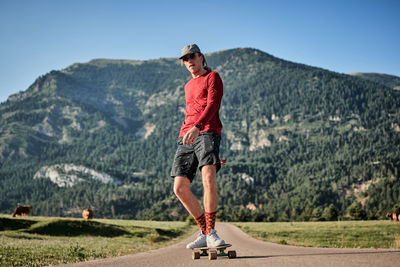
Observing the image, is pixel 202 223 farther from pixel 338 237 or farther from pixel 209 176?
pixel 338 237

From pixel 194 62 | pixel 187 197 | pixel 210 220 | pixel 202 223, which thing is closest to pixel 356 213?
pixel 202 223

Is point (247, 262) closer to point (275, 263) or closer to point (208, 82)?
point (275, 263)

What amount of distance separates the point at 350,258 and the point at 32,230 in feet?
101

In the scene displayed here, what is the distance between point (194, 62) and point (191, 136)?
1.71 metres

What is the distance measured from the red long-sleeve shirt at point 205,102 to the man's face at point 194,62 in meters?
0.18

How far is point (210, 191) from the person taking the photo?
7.07m

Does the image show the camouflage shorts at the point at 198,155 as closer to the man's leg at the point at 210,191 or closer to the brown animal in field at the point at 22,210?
the man's leg at the point at 210,191

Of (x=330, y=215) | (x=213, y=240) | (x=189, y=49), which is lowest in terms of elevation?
(x=330, y=215)

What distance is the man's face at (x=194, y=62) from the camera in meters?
7.79

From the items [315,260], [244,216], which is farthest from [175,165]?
[244,216]

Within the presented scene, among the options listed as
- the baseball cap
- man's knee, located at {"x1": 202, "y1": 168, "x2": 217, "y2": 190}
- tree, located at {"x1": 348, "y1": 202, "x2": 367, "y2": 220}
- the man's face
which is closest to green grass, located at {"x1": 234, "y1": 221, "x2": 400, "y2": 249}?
man's knee, located at {"x1": 202, "y1": 168, "x2": 217, "y2": 190}

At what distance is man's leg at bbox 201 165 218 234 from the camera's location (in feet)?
22.8

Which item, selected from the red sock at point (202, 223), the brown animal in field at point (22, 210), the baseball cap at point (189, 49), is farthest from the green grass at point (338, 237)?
the brown animal in field at point (22, 210)

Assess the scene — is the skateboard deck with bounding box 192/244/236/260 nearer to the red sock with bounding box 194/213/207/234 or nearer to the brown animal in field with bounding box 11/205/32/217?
the red sock with bounding box 194/213/207/234
